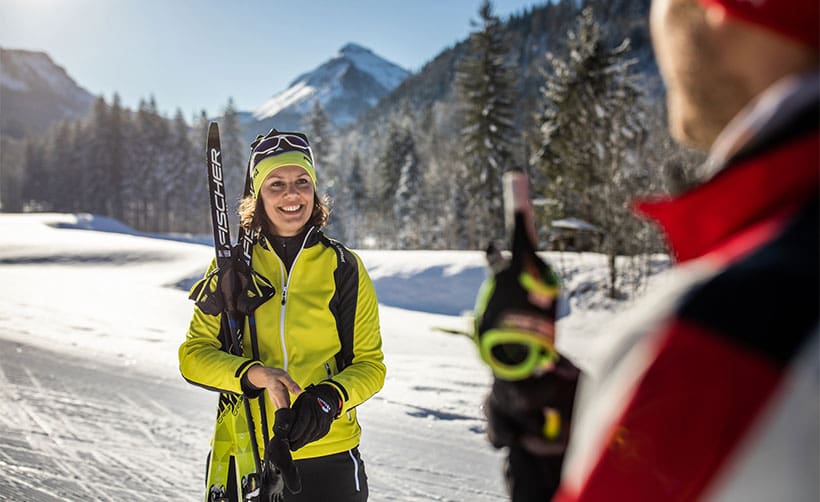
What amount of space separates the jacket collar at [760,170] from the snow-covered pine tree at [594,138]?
1237 cm

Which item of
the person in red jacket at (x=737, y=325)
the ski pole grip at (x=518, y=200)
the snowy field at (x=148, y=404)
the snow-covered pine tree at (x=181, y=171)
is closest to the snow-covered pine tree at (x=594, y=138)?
the snowy field at (x=148, y=404)

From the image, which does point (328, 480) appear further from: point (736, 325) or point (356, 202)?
point (356, 202)

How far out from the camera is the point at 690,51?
28.4 inches

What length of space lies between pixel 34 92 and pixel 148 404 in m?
216

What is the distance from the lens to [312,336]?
2436 mm

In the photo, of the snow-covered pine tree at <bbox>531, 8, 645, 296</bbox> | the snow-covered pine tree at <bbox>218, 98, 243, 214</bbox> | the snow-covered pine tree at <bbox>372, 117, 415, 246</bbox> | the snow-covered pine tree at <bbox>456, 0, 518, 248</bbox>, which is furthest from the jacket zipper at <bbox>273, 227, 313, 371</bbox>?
the snow-covered pine tree at <bbox>218, 98, 243, 214</bbox>

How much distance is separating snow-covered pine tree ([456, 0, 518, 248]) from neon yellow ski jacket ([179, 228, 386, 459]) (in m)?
24.1

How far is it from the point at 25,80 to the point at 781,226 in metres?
227

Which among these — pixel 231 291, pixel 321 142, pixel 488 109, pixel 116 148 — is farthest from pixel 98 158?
pixel 231 291

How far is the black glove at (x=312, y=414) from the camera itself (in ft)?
6.97

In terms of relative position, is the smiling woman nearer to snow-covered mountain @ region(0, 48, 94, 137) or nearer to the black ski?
the black ski

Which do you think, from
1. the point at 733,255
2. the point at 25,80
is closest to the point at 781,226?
the point at 733,255

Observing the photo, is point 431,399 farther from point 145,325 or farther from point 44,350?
point 145,325

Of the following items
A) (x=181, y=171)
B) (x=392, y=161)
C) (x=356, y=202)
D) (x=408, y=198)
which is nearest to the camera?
(x=408, y=198)
